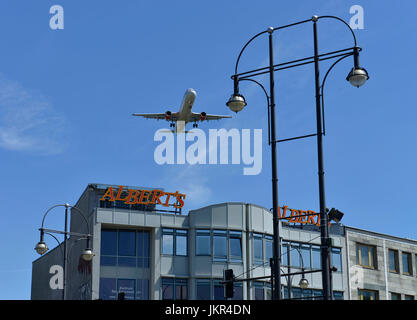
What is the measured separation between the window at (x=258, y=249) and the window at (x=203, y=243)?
3.94 metres

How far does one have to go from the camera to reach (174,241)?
5716 centimetres

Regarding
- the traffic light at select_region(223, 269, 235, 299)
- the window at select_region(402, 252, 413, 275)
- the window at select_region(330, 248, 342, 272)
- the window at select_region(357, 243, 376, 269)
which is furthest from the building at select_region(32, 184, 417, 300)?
the traffic light at select_region(223, 269, 235, 299)

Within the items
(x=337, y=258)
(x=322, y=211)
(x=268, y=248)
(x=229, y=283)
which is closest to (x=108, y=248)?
(x=268, y=248)

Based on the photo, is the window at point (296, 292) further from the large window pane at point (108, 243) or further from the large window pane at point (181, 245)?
the large window pane at point (108, 243)

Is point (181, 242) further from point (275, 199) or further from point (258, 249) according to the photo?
point (275, 199)

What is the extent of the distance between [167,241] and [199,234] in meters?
2.59

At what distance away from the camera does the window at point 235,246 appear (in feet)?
188

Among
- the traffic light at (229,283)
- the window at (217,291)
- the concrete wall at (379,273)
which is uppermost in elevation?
the concrete wall at (379,273)

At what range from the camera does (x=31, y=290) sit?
88.4 m

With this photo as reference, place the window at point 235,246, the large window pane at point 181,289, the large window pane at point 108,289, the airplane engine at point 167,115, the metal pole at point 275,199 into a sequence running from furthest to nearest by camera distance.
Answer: the airplane engine at point 167,115, the window at point 235,246, the large window pane at point 181,289, the large window pane at point 108,289, the metal pole at point 275,199

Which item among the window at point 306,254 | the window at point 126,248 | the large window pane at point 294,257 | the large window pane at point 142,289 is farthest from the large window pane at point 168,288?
the window at point 306,254

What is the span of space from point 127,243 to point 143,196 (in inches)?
167
